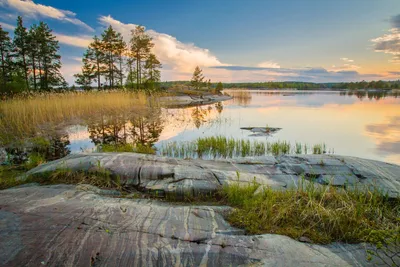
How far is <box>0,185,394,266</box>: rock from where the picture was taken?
2.62m

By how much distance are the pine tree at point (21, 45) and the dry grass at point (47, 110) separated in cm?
2280

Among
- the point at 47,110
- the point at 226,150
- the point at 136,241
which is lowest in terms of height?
the point at 226,150

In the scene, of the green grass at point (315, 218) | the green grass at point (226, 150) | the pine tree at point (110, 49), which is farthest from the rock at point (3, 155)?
the pine tree at point (110, 49)

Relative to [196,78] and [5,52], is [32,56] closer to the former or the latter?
[5,52]

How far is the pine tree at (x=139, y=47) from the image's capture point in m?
37.9

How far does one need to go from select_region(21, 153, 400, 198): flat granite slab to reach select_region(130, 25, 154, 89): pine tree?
3371cm

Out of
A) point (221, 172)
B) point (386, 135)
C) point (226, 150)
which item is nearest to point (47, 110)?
point (226, 150)

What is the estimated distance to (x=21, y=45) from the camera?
109ft

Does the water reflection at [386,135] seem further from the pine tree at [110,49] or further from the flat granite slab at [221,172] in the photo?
the pine tree at [110,49]

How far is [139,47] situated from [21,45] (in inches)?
653

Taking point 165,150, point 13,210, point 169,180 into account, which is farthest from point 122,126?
point 13,210

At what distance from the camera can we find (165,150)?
29.9 feet

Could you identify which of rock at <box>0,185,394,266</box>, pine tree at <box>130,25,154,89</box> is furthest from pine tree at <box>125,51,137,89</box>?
rock at <box>0,185,394,266</box>

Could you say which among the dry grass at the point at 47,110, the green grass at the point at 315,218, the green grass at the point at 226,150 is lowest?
the green grass at the point at 226,150
